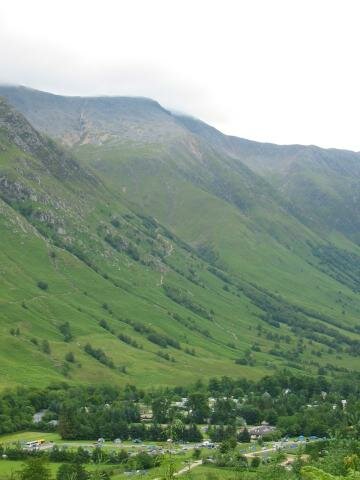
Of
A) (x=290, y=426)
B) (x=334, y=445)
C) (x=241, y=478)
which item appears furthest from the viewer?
(x=290, y=426)

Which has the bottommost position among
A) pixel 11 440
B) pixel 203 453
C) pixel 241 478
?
pixel 11 440

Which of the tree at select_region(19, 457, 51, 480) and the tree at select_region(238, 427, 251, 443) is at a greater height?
the tree at select_region(19, 457, 51, 480)

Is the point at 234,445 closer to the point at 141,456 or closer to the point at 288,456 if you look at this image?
the point at 288,456

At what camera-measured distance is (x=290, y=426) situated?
199 meters

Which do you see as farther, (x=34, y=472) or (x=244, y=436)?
(x=244, y=436)

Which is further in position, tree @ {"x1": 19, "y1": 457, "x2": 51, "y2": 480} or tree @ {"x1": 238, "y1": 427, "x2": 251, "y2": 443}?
tree @ {"x1": 238, "y1": 427, "x2": 251, "y2": 443}

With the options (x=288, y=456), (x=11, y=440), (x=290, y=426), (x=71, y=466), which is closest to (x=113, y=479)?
(x=71, y=466)

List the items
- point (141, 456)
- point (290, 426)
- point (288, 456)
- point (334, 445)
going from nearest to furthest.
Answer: point (334, 445) → point (141, 456) → point (288, 456) → point (290, 426)

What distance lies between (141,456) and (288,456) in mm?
38327

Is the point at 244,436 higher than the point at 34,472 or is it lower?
lower

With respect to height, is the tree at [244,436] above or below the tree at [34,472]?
below

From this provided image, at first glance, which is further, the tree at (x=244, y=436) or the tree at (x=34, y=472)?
the tree at (x=244, y=436)

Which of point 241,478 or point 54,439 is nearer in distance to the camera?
point 241,478

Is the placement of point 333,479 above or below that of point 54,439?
above
